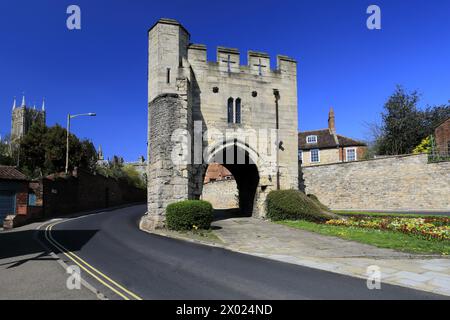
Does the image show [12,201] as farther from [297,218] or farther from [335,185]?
[335,185]

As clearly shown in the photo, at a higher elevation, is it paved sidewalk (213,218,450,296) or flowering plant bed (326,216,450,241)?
flowering plant bed (326,216,450,241)

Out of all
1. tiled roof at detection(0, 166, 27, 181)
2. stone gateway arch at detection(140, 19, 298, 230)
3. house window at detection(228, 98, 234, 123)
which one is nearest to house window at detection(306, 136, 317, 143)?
stone gateway arch at detection(140, 19, 298, 230)

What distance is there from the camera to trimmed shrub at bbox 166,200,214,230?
1489 cm

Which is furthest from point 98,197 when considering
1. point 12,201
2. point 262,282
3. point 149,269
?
point 262,282

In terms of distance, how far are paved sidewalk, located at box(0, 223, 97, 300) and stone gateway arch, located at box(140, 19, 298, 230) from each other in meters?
6.51

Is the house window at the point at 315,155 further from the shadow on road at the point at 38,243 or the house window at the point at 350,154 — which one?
the shadow on road at the point at 38,243

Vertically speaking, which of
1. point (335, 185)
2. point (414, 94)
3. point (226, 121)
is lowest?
point (335, 185)

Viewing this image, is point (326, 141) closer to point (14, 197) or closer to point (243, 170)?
point (243, 170)

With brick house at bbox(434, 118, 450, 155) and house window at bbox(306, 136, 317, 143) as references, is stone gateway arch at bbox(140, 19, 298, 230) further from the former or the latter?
house window at bbox(306, 136, 317, 143)

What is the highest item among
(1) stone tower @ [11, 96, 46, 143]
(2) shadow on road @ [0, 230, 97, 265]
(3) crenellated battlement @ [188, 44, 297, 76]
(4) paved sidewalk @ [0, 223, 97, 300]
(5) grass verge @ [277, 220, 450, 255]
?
(1) stone tower @ [11, 96, 46, 143]

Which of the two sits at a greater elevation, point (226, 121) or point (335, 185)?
point (226, 121)

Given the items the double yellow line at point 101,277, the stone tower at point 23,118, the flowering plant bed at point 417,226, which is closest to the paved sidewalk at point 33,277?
the double yellow line at point 101,277

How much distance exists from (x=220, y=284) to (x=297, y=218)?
1287cm
